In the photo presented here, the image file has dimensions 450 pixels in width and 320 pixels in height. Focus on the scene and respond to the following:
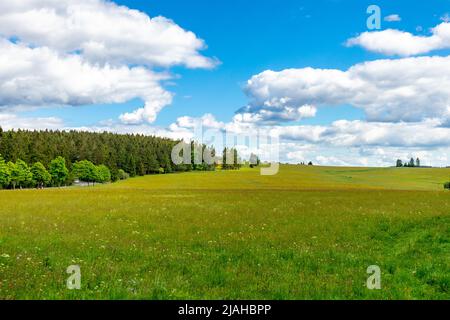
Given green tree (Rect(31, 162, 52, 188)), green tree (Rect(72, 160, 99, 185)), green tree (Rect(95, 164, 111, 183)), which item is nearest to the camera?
green tree (Rect(31, 162, 52, 188))

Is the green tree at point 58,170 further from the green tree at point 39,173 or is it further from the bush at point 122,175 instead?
the bush at point 122,175

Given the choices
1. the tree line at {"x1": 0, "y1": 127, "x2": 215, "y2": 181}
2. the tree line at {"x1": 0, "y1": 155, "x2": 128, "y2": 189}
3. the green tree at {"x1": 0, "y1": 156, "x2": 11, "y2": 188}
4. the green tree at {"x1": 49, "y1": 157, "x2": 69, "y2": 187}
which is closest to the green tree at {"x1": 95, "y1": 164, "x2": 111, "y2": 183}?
the tree line at {"x1": 0, "y1": 155, "x2": 128, "y2": 189}

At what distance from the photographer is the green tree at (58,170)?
144 metres

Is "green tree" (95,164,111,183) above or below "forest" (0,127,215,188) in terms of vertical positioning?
below

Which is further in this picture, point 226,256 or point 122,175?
point 122,175

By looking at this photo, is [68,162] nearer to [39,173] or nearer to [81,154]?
[81,154]

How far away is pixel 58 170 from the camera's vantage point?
144m

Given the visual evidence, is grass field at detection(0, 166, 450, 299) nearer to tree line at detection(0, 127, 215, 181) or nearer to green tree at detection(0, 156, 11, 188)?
green tree at detection(0, 156, 11, 188)

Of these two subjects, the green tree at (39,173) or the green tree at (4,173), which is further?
the green tree at (39,173)

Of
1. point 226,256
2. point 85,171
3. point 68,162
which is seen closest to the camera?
point 226,256

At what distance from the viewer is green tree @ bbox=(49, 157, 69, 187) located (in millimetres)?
144125

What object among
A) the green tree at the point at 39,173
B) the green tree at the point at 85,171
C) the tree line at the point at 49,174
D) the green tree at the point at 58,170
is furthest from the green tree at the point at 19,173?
the green tree at the point at 85,171

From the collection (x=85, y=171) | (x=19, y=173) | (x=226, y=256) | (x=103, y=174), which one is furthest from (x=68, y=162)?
(x=226, y=256)
